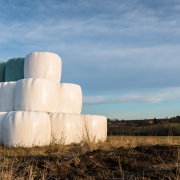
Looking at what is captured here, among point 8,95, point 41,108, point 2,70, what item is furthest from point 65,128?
point 2,70

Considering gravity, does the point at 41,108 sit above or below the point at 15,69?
below

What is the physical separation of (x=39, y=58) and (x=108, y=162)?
445 centimetres

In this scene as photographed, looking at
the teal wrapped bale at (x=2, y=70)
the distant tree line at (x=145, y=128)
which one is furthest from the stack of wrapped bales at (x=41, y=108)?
the distant tree line at (x=145, y=128)

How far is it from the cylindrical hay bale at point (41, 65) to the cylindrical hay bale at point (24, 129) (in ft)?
5.29

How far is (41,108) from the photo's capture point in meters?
5.96

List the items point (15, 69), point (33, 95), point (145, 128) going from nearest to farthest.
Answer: point (33, 95) < point (15, 69) < point (145, 128)

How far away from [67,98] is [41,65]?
1.32 m

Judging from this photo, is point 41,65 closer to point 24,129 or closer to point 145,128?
point 24,129

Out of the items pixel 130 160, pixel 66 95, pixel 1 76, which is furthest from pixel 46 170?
pixel 1 76

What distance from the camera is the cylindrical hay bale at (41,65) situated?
6.69 m

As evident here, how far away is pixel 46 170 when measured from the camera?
2869 millimetres

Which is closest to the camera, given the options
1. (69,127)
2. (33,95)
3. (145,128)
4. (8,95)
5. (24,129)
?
(24,129)

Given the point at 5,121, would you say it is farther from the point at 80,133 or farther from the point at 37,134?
the point at 80,133

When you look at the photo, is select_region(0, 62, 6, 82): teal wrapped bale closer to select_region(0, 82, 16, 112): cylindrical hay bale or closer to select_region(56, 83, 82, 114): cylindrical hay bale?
select_region(0, 82, 16, 112): cylindrical hay bale
